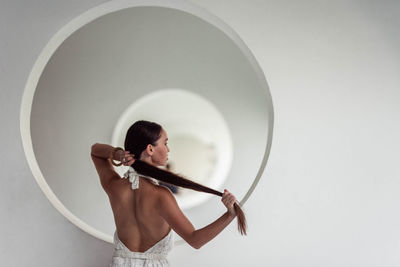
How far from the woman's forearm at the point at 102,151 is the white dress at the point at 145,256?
47cm

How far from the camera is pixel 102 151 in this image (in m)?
2.38

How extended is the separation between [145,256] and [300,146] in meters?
1.07

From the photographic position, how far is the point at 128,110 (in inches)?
212

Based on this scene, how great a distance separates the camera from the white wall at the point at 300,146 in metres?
2.47

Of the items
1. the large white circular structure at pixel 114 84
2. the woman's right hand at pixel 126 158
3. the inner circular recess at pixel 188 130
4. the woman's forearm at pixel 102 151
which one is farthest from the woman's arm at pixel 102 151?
the large white circular structure at pixel 114 84

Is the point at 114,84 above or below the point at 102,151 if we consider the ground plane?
above

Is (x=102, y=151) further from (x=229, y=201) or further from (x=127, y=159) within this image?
(x=229, y=201)

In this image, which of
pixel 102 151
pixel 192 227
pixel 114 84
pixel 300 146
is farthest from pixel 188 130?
pixel 192 227

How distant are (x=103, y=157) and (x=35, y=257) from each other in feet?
2.26

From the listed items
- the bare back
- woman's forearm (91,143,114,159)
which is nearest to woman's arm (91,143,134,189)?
woman's forearm (91,143,114,159)

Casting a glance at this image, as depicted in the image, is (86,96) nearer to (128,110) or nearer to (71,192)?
(128,110)

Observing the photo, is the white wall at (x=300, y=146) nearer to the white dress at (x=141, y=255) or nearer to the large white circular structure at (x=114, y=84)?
the white dress at (x=141, y=255)

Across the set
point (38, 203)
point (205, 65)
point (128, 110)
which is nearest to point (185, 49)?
point (205, 65)

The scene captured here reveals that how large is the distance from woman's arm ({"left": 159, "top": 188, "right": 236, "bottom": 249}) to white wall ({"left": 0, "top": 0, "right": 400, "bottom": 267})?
526 millimetres
